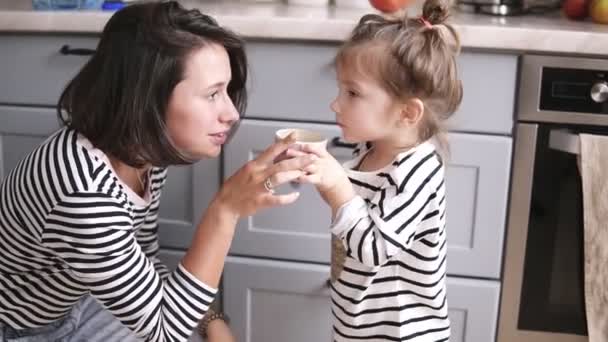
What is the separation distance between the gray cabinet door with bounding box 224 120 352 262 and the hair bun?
431mm

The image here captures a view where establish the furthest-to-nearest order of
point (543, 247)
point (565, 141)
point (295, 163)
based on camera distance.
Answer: point (543, 247) → point (565, 141) → point (295, 163)

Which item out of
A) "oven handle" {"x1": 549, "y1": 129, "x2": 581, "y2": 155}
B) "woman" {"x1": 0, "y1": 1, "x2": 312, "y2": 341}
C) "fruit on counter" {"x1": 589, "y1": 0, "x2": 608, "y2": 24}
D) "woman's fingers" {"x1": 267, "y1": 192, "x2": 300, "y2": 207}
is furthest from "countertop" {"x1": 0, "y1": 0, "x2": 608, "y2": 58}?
"woman's fingers" {"x1": 267, "y1": 192, "x2": 300, "y2": 207}

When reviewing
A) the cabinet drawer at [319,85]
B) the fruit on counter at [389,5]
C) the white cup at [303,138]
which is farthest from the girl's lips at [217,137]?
the fruit on counter at [389,5]

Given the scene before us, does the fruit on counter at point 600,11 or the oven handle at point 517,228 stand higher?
the fruit on counter at point 600,11

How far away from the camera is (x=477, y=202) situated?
62.6 inches

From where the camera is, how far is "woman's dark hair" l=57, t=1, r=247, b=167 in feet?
3.84

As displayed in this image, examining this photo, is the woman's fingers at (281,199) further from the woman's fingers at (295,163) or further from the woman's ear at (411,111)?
the woman's ear at (411,111)

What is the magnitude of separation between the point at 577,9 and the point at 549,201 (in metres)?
0.43

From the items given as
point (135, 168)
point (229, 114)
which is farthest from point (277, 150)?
point (135, 168)

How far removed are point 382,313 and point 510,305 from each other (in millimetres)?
483

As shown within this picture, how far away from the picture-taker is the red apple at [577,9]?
169 centimetres

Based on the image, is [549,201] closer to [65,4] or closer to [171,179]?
[171,179]

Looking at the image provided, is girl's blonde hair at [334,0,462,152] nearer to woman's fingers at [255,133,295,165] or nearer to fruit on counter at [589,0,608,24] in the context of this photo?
woman's fingers at [255,133,295,165]

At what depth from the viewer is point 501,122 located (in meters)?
1.55
